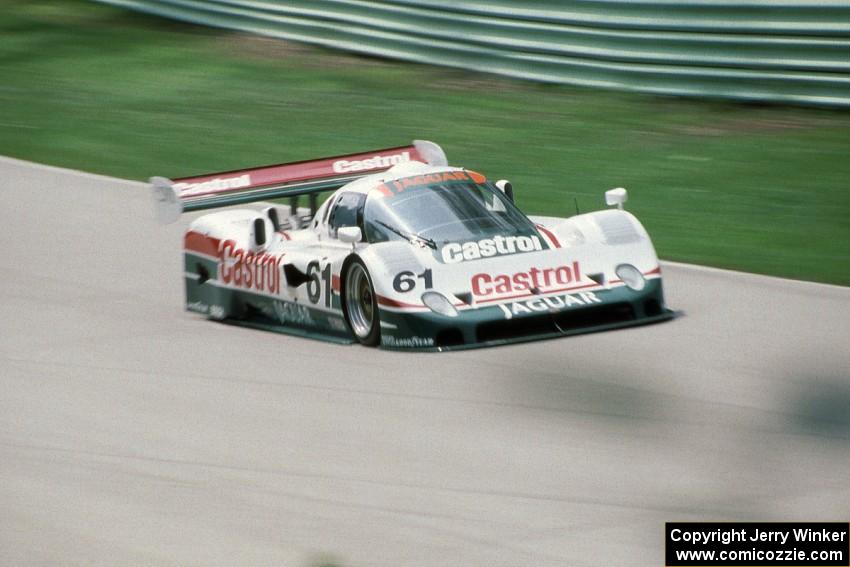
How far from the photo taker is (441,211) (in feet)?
32.8

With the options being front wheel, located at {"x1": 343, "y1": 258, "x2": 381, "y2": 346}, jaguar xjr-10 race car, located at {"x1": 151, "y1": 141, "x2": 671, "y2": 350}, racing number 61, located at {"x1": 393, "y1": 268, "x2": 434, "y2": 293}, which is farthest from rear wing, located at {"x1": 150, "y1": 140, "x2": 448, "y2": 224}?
racing number 61, located at {"x1": 393, "y1": 268, "x2": 434, "y2": 293}

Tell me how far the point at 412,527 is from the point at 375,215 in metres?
4.06

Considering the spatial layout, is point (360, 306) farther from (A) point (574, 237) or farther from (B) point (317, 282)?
(A) point (574, 237)

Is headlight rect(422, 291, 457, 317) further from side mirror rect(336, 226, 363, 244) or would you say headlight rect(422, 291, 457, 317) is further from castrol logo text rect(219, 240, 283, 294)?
castrol logo text rect(219, 240, 283, 294)

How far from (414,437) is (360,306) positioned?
2253 mm

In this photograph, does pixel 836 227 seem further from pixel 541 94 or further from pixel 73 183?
pixel 73 183

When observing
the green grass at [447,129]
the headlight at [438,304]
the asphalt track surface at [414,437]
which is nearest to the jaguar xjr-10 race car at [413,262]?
the headlight at [438,304]

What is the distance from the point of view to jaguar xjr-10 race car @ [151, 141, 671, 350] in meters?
9.28

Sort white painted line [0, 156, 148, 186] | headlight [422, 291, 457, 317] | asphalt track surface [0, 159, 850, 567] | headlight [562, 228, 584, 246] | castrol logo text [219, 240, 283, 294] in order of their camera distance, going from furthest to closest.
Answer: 1. white painted line [0, 156, 148, 186]
2. castrol logo text [219, 240, 283, 294]
3. headlight [562, 228, 584, 246]
4. headlight [422, 291, 457, 317]
5. asphalt track surface [0, 159, 850, 567]

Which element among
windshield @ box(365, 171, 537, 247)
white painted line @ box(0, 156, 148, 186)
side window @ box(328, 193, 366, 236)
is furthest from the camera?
white painted line @ box(0, 156, 148, 186)

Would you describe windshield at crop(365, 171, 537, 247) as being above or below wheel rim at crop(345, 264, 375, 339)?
above

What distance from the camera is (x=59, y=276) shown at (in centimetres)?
1251

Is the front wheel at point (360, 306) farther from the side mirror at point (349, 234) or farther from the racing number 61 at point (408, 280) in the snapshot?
the racing number 61 at point (408, 280)

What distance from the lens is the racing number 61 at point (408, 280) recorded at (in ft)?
30.3
